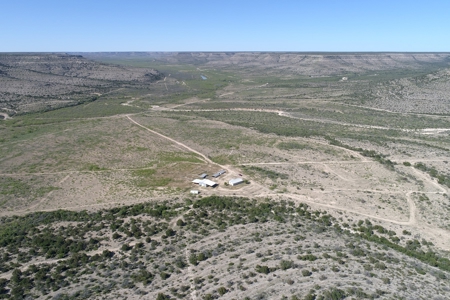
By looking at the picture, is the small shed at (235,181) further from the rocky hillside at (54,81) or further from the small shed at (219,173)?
the rocky hillside at (54,81)

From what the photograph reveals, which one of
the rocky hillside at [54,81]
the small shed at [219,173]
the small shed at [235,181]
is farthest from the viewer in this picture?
the rocky hillside at [54,81]

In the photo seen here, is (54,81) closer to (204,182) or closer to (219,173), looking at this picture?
(219,173)

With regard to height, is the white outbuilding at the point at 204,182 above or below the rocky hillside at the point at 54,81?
below

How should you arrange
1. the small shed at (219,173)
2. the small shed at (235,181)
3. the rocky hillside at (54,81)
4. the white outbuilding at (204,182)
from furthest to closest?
1. the rocky hillside at (54,81)
2. the small shed at (219,173)
3. the small shed at (235,181)
4. the white outbuilding at (204,182)

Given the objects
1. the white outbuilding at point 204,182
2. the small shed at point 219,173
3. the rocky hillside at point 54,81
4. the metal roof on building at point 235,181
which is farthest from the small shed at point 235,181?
the rocky hillside at point 54,81

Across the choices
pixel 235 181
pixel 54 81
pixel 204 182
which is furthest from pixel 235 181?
pixel 54 81

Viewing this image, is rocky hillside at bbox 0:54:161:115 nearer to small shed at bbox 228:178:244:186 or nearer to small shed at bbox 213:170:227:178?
small shed at bbox 213:170:227:178

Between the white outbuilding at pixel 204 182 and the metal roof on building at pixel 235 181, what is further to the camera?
the metal roof on building at pixel 235 181

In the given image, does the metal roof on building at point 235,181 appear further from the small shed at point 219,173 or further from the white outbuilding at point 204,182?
the small shed at point 219,173

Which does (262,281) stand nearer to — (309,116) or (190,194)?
(190,194)

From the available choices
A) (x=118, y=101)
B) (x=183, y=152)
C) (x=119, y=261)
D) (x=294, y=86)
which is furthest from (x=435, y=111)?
(x=118, y=101)
